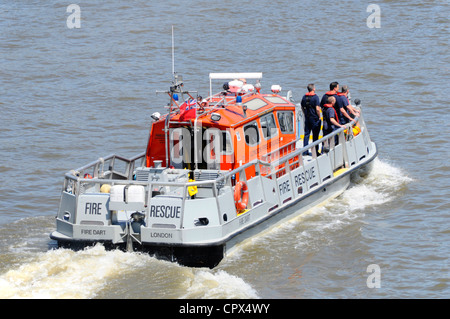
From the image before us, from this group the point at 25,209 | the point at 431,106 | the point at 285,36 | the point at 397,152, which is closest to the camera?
the point at 25,209

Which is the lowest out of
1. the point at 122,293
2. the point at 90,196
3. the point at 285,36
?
the point at 122,293

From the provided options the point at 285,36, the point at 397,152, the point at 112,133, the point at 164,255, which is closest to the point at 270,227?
the point at 164,255

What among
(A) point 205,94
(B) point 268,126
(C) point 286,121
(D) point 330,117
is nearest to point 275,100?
(C) point 286,121

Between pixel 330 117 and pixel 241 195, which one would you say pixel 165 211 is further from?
pixel 330 117

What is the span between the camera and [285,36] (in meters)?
31.0

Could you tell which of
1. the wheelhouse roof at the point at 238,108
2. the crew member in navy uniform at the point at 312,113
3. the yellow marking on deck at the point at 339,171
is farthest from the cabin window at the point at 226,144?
the yellow marking on deck at the point at 339,171

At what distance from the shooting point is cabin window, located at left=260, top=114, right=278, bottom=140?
16.1 meters

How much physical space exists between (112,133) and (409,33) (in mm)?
13143

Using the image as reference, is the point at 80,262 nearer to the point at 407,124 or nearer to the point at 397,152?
the point at 397,152

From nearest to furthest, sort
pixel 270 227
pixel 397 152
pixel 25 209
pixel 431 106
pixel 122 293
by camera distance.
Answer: pixel 122 293
pixel 270 227
pixel 25 209
pixel 397 152
pixel 431 106

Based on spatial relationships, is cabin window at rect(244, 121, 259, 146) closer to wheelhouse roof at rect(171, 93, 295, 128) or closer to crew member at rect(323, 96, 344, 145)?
wheelhouse roof at rect(171, 93, 295, 128)

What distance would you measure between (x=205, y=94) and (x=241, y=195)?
1091 cm

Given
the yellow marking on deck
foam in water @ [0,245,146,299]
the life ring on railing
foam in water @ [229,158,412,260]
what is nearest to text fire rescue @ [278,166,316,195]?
foam in water @ [229,158,412,260]

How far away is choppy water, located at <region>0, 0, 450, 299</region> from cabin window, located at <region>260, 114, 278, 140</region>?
170cm
